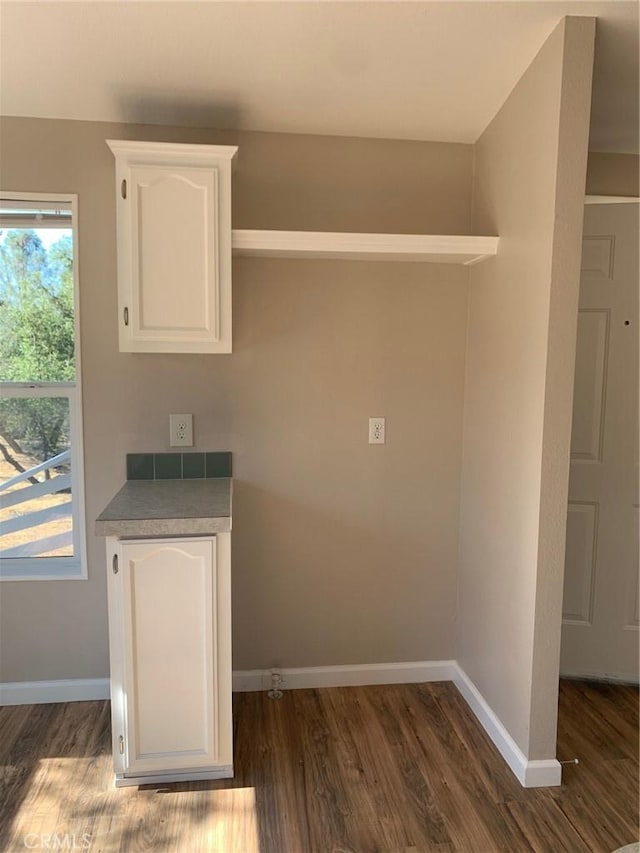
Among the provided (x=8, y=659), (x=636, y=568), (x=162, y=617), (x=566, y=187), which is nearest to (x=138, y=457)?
(x=162, y=617)

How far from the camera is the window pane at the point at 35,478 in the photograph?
7.81 feet

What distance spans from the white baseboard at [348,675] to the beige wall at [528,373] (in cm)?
29

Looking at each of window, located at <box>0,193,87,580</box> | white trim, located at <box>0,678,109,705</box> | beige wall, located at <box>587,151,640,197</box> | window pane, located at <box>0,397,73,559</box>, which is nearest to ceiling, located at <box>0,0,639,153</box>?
beige wall, located at <box>587,151,640,197</box>

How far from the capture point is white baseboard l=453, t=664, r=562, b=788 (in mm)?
1938

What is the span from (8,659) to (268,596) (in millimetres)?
1117

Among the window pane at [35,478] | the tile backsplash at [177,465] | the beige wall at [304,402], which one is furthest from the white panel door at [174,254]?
the window pane at [35,478]

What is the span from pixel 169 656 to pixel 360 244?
1.63m

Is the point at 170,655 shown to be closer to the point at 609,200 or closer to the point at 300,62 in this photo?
the point at 300,62

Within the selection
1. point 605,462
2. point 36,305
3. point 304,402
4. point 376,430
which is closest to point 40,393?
point 36,305

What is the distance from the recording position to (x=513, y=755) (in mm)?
2016

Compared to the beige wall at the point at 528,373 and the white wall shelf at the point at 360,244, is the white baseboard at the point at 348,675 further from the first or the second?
the white wall shelf at the point at 360,244

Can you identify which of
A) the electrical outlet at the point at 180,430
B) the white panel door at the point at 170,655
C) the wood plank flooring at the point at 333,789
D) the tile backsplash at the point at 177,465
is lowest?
the wood plank flooring at the point at 333,789

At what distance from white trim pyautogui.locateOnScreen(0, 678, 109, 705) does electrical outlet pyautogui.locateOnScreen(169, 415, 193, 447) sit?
1.08 m

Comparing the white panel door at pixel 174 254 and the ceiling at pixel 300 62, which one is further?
the white panel door at pixel 174 254
